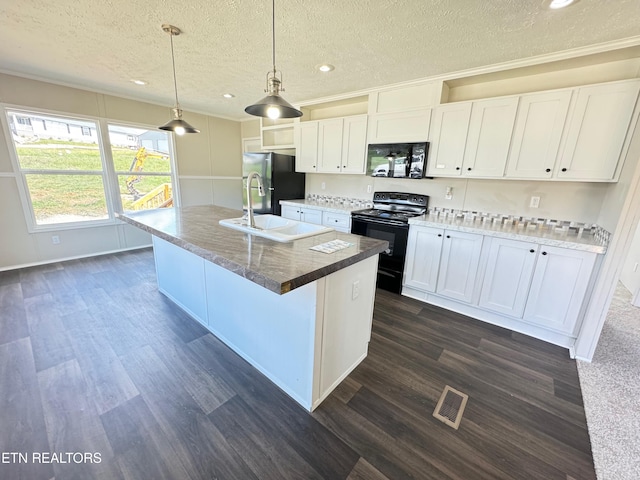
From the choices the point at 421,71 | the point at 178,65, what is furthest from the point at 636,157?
the point at 178,65

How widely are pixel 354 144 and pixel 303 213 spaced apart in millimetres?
1304

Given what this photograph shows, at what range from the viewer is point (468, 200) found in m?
3.12

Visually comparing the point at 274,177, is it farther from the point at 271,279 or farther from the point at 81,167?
the point at 271,279

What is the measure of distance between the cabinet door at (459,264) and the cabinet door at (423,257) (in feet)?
0.21

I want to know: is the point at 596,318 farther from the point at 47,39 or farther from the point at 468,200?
the point at 47,39

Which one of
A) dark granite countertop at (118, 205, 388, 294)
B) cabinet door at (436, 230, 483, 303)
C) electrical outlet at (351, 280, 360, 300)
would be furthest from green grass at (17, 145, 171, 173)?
cabinet door at (436, 230, 483, 303)

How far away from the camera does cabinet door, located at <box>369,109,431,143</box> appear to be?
3.04 meters

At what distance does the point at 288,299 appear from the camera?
1574mm

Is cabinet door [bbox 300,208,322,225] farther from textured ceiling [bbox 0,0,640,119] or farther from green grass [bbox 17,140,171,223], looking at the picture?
green grass [bbox 17,140,171,223]

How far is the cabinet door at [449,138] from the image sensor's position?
9.16 feet

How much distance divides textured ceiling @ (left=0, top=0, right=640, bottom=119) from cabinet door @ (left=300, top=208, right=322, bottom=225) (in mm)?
1737

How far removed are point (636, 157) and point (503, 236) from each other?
986 millimetres

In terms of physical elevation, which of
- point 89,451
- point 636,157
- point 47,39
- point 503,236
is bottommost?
point 89,451

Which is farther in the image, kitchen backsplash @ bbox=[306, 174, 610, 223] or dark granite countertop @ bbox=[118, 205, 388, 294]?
kitchen backsplash @ bbox=[306, 174, 610, 223]
